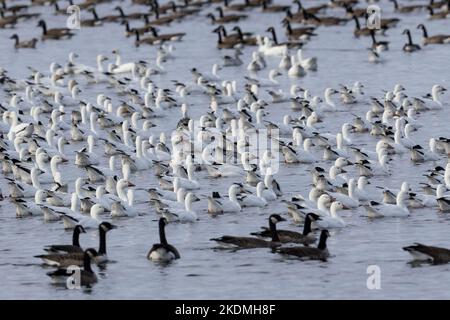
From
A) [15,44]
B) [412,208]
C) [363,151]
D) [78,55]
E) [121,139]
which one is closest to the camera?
[412,208]

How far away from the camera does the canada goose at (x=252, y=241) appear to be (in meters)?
24.9

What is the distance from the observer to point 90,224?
2731 cm

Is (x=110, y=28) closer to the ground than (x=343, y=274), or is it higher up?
closer to the ground

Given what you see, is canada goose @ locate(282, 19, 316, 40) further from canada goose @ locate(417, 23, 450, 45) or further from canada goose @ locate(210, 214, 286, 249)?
canada goose @ locate(210, 214, 286, 249)

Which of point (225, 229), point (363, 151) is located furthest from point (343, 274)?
point (363, 151)

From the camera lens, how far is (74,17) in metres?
61.2

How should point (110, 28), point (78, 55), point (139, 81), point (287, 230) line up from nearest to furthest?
point (287, 230)
point (139, 81)
point (78, 55)
point (110, 28)

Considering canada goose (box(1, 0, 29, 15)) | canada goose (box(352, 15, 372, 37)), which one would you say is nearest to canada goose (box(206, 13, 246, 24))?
canada goose (box(352, 15, 372, 37))

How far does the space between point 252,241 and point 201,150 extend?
1012 centimetres

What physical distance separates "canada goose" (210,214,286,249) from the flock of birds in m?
0.02

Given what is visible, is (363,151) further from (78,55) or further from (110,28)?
(110,28)

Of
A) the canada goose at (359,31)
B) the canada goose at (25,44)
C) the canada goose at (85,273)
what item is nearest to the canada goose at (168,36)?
the canada goose at (25,44)
